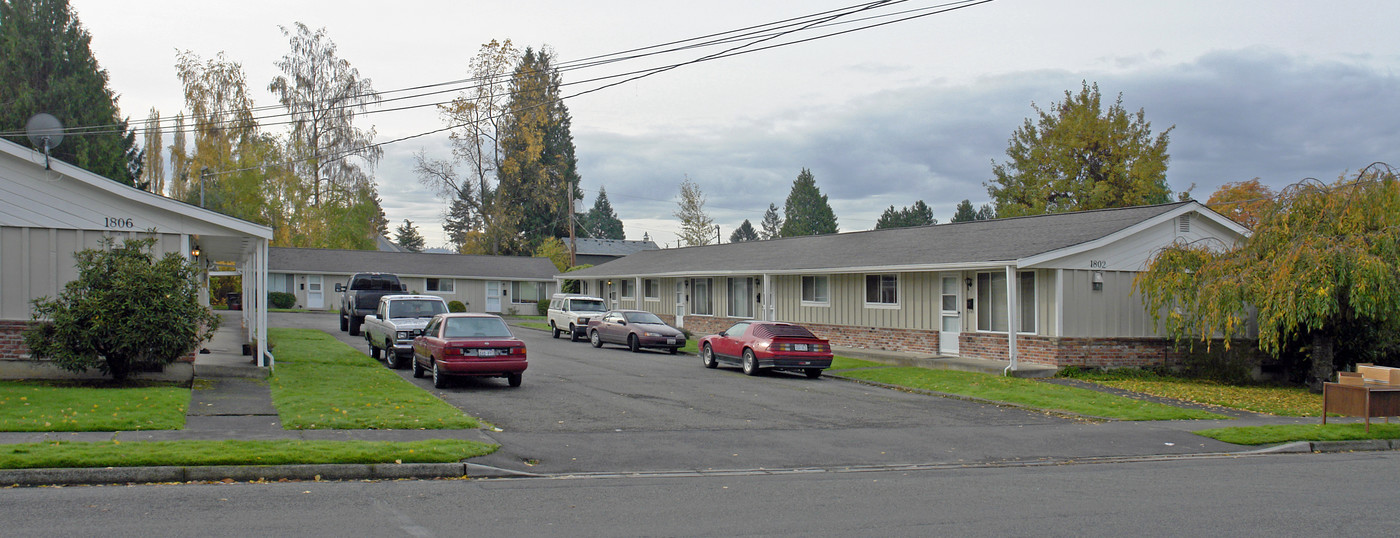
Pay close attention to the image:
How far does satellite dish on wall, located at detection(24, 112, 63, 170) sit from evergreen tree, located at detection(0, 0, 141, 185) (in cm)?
3694

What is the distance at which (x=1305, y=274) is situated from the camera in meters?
18.5

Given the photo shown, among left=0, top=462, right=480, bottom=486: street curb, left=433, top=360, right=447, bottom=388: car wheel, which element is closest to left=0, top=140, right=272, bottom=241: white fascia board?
left=433, top=360, right=447, bottom=388: car wheel

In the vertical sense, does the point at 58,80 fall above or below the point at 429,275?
above

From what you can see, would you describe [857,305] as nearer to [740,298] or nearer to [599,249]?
[740,298]

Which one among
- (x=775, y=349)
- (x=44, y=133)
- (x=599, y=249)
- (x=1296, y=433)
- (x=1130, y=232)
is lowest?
(x=1296, y=433)

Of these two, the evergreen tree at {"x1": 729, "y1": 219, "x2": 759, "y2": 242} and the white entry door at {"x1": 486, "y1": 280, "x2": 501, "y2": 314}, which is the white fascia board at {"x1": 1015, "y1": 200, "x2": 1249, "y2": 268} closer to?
the white entry door at {"x1": 486, "y1": 280, "x2": 501, "y2": 314}

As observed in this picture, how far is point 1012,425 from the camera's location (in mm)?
14883

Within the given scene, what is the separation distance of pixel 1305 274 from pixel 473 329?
53.7 ft

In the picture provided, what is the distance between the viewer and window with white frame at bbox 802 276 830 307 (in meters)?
29.4

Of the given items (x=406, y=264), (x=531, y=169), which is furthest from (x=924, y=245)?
(x=531, y=169)

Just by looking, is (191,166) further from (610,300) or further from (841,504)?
(841,504)

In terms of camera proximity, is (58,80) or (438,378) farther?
(58,80)

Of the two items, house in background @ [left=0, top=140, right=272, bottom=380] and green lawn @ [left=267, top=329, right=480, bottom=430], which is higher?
house in background @ [left=0, top=140, right=272, bottom=380]

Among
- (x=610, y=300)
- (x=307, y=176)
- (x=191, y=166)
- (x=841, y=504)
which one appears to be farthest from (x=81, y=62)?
(x=841, y=504)
